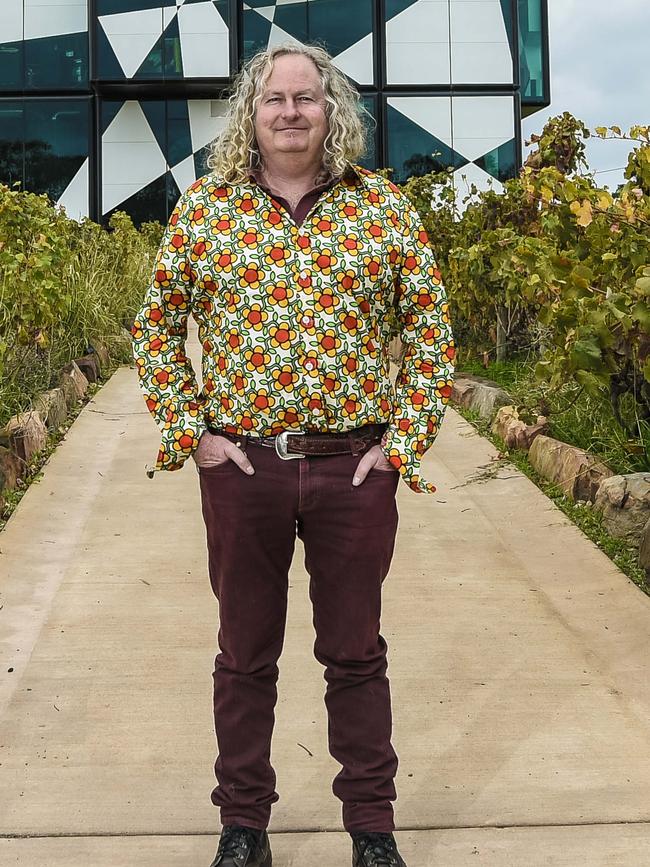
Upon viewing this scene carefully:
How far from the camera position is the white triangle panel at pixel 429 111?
24.6m

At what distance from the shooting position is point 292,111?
287 centimetres

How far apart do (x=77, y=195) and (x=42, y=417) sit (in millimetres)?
17225

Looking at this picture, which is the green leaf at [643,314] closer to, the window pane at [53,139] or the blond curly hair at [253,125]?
the blond curly hair at [253,125]

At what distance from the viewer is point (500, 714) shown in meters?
4.03

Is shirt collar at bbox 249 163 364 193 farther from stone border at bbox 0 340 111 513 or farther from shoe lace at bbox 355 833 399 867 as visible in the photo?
stone border at bbox 0 340 111 513

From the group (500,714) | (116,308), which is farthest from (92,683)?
(116,308)

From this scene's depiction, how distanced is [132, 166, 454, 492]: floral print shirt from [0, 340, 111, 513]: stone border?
3.64 meters

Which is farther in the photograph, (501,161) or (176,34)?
(501,161)

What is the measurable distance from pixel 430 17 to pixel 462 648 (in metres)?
22.0

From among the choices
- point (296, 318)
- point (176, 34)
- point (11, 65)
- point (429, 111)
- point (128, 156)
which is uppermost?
point (176, 34)

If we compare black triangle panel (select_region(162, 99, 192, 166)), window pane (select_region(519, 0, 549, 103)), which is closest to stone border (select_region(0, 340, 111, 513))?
black triangle panel (select_region(162, 99, 192, 166))

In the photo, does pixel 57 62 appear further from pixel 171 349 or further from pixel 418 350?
pixel 418 350

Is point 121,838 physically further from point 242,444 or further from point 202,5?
point 202,5

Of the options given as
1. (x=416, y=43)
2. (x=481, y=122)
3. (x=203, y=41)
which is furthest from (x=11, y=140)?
(x=481, y=122)
